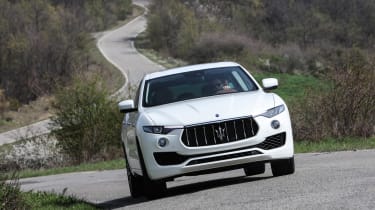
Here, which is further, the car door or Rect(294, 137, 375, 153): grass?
Rect(294, 137, 375, 153): grass

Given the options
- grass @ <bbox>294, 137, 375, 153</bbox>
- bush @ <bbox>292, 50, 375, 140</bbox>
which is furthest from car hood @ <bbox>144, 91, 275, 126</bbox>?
bush @ <bbox>292, 50, 375, 140</bbox>

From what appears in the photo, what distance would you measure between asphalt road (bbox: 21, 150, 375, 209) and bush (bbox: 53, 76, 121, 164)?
42.0 ft

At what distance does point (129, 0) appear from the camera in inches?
5576

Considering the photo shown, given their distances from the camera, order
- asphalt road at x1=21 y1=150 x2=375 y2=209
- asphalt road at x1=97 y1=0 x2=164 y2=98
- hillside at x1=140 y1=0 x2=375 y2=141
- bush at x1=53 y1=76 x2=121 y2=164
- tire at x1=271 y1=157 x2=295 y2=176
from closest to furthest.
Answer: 1. asphalt road at x1=21 y1=150 x2=375 y2=209
2. tire at x1=271 y1=157 x2=295 y2=176
3. bush at x1=53 y1=76 x2=121 y2=164
4. asphalt road at x1=97 y1=0 x2=164 y2=98
5. hillside at x1=140 y1=0 x2=375 y2=141

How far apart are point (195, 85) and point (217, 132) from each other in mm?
1679

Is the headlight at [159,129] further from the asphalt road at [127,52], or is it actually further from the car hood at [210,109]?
the asphalt road at [127,52]

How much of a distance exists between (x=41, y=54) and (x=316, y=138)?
50.7 meters

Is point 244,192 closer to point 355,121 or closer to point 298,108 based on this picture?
point 355,121

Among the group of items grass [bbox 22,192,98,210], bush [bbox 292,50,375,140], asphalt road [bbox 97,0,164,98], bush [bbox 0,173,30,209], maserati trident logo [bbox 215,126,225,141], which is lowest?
asphalt road [bbox 97,0,164,98]

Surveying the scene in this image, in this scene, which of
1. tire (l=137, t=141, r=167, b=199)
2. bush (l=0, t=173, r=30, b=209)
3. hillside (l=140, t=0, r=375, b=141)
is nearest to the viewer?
bush (l=0, t=173, r=30, b=209)

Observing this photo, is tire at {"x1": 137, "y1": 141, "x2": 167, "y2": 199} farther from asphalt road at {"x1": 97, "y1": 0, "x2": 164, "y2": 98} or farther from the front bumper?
asphalt road at {"x1": 97, "y1": 0, "x2": 164, "y2": 98}

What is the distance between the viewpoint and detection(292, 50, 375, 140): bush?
2052 cm

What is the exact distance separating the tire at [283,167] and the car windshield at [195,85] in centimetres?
127

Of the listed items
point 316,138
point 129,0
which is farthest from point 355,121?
point 129,0
